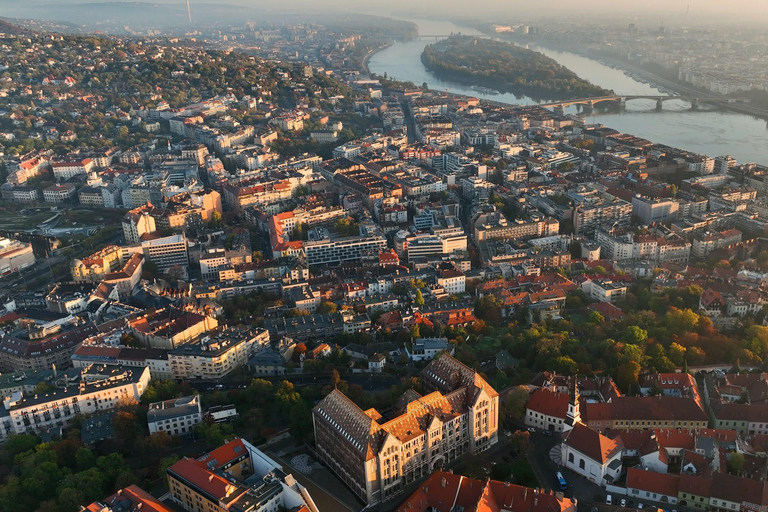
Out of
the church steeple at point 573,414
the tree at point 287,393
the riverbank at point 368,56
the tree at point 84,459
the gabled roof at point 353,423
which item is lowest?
the tree at point 84,459

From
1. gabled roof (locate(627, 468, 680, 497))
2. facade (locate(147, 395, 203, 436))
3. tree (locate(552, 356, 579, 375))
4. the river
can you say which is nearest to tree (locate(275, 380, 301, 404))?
facade (locate(147, 395, 203, 436))

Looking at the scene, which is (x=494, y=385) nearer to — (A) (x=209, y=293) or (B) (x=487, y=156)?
(A) (x=209, y=293)

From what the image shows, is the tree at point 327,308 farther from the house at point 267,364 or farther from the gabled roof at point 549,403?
the gabled roof at point 549,403

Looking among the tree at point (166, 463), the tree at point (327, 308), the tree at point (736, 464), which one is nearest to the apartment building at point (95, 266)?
the tree at point (327, 308)

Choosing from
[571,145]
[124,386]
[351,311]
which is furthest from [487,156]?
[124,386]

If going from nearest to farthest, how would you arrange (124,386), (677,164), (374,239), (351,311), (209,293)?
(124,386), (351,311), (209,293), (374,239), (677,164)

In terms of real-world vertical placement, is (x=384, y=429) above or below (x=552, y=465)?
above
